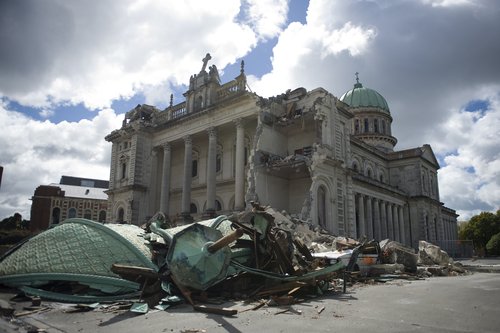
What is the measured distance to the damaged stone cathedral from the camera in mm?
26688

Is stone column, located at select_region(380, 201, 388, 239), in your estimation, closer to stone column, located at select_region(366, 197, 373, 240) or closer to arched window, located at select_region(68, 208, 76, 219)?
stone column, located at select_region(366, 197, 373, 240)

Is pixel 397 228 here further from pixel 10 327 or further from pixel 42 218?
pixel 42 218

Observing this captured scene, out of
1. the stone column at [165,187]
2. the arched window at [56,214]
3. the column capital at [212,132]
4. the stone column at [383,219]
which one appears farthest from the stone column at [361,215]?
the arched window at [56,214]

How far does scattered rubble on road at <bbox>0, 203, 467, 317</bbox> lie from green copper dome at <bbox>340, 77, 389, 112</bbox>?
1740 inches

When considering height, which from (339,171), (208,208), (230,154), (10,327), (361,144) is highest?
(361,144)

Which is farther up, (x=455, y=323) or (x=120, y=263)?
(x=120, y=263)

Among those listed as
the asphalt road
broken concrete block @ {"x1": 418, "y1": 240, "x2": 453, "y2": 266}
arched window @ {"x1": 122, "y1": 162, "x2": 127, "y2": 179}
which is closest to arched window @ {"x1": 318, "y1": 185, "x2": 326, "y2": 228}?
broken concrete block @ {"x1": 418, "y1": 240, "x2": 453, "y2": 266}

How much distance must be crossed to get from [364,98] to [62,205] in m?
50.4

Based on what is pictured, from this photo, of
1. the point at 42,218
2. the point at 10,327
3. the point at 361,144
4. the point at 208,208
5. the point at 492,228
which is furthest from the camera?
the point at 42,218

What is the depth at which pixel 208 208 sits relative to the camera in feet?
98.6

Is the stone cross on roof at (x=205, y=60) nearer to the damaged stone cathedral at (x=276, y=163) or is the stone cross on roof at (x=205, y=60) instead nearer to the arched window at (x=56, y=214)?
the damaged stone cathedral at (x=276, y=163)

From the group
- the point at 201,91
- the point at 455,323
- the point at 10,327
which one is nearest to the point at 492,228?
the point at 201,91

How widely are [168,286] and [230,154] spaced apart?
27.1m

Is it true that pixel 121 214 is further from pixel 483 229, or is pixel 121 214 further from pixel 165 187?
pixel 483 229
